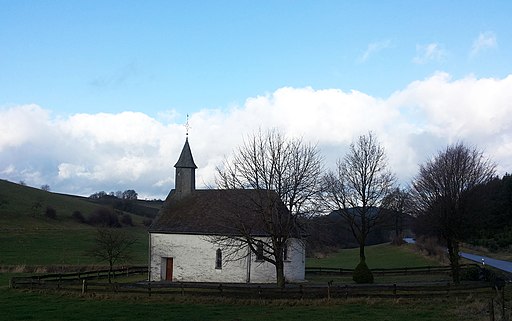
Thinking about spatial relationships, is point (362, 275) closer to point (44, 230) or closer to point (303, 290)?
point (303, 290)

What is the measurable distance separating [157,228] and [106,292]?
14.2 meters

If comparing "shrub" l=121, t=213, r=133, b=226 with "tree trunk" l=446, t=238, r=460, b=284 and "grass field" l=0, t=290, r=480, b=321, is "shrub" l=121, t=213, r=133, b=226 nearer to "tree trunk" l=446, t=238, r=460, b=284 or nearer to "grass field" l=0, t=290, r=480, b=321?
"grass field" l=0, t=290, r=480, b=321

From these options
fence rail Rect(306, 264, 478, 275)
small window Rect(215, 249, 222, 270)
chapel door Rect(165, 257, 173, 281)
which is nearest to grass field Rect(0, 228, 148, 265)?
chapel door Rect(165, 257, 173, 281)

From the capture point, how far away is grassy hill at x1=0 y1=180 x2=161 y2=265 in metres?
59.8

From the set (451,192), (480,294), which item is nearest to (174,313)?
(480,294)

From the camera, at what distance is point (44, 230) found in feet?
266

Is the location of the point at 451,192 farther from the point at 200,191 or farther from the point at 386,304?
the point at 200,191

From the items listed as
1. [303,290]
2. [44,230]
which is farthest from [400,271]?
[44,230]

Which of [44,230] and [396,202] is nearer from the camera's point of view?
[396,202]

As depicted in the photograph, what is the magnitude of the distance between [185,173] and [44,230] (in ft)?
137

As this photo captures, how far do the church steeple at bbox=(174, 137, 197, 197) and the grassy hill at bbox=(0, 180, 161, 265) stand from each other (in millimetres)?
15096

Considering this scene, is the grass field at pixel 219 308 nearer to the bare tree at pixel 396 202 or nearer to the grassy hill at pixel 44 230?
the bare tree at pixel 396 202

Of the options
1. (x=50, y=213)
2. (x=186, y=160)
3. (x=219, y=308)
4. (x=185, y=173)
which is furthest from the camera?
(x=50, y=213)

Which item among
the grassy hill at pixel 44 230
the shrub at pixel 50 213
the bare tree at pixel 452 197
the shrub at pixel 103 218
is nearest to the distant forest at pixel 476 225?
the bare tree at pixel 452 197
